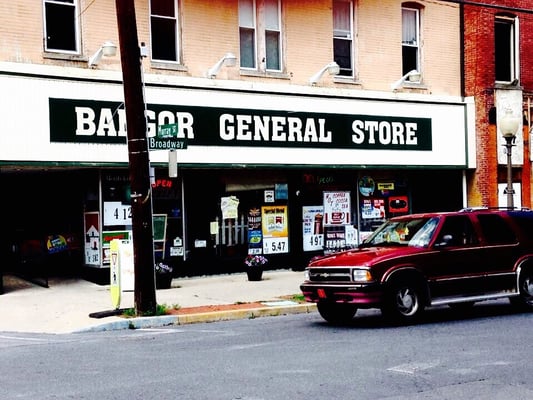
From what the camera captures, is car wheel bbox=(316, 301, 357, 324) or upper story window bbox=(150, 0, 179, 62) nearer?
car wheel bbox=(316, 301, 357, 324)

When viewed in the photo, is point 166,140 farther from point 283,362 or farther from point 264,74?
point 264,74

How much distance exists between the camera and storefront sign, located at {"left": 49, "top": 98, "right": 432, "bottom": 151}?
1708 centimetres

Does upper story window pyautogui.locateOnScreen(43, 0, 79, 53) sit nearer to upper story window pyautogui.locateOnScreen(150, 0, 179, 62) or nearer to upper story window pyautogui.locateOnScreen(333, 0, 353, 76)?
upper story window pyautogui.locateOnScreen(150, 0, 179, 62)

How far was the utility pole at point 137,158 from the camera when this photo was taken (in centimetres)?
1341

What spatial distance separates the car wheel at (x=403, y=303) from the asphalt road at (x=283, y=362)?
0.21m

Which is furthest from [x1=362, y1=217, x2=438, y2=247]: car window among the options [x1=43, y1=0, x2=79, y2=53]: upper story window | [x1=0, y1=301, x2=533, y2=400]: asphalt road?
[x1=43, y1=0, x2=79, y2=53]: upper story window

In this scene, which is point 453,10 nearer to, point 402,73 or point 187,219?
point 402,73

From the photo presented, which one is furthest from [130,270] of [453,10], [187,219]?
[453,10]

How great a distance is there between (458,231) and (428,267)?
1079 mm

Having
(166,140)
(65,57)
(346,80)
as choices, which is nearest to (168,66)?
(65,57)

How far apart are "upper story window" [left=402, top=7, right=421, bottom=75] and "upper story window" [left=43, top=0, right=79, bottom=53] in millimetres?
9315

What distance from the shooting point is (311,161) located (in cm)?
2053

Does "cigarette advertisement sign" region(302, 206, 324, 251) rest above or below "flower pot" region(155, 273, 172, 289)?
above

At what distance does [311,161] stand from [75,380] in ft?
41.7
